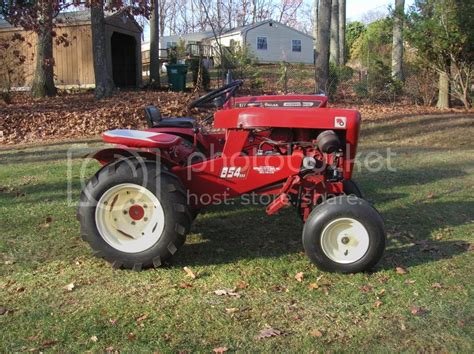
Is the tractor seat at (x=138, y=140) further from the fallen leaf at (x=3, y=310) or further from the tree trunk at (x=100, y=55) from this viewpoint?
the tree trunk at (x=100, y=55)

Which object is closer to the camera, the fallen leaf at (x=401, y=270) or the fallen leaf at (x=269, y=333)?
the fallen leaf at (x=269, y=333)

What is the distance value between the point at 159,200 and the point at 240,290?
1.00m

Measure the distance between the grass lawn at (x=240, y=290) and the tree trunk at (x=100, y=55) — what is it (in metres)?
10.1

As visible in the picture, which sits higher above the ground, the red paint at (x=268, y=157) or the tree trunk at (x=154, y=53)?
the tree trunk at (x=154, y=53)

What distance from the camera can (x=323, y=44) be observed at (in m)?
15.1

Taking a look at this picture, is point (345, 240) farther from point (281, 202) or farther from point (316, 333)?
point (316, 333)

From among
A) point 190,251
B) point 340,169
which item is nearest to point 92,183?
point 190,251

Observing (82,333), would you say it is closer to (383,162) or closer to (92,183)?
(92,183)

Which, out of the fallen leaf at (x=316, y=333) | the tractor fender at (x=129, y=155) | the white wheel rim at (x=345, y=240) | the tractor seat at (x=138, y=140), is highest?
the tractor seat at (x=138, y=140)

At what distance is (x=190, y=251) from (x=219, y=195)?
60 cm

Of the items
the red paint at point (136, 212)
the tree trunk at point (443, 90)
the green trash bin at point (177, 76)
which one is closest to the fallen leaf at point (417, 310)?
the red paint at point (136, 212)

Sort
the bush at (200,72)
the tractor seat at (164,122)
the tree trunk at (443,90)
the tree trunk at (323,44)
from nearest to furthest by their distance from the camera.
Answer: the tractor seat at (164,122), the tree trunk at (443,90), the tree trunk at (323,44), the bush at (200,72)

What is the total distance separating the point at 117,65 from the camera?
2494 centimetres

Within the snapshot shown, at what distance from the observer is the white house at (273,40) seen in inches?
1533
